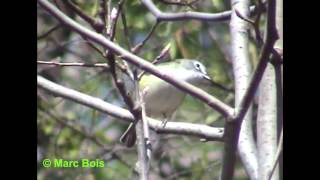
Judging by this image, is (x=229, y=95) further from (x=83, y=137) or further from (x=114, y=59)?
(x=114, y=59)

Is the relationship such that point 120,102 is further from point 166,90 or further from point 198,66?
point 198,66

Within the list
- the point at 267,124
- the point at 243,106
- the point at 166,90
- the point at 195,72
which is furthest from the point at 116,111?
the point at 195,72

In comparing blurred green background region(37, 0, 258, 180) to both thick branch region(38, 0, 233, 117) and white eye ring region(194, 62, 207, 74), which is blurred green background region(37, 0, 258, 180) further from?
thick branch region(38, 0, 233, 117)

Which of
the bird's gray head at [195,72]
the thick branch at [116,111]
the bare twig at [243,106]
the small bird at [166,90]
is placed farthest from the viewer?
the bird's gray head at [195,72]

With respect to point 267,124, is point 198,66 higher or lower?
higher

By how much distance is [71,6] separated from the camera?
3.09ft

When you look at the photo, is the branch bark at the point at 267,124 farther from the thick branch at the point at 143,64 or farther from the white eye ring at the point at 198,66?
the white eye ring at the point at 198,66

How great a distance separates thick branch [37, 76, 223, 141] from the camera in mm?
1077

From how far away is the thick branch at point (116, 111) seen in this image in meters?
1.08

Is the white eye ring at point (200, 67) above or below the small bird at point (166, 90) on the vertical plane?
above

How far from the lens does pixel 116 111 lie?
1.22m

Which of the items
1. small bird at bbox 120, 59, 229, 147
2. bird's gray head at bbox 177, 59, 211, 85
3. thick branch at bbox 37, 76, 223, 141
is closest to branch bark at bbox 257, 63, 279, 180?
thick branch at bbox 37, 76, 223, 141

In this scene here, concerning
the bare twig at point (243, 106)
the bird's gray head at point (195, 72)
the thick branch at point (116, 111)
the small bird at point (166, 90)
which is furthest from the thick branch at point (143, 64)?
the bird's gray head at point (195, 72)
